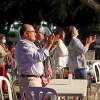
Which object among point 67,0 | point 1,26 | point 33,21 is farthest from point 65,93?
point 1,26

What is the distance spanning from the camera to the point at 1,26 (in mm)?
27156

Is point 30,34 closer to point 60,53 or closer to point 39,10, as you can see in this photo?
point 60,53

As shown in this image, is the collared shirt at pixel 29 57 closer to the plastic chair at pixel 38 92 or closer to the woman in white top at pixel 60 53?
the plastic chair at pixel 38 92

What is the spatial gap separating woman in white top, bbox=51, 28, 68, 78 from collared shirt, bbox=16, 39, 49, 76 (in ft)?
9.01

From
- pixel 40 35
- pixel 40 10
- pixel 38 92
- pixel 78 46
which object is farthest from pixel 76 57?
pixel 40 10

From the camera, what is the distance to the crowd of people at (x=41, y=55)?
5.58 m

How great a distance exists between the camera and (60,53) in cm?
872

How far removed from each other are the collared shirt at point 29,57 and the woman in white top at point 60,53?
275 cm

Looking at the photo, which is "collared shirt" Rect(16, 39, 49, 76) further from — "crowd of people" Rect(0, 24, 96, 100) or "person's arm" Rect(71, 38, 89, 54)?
"person's arm" Rect(71, 38, 89, 54)

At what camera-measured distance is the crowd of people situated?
5.58 metres

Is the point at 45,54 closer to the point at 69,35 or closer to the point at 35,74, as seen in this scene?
the point at 35,74

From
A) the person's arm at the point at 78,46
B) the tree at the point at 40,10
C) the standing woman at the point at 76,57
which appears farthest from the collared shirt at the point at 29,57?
the tree at the point at 40,10

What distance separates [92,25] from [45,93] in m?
21.3

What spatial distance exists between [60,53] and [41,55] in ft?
10.8
